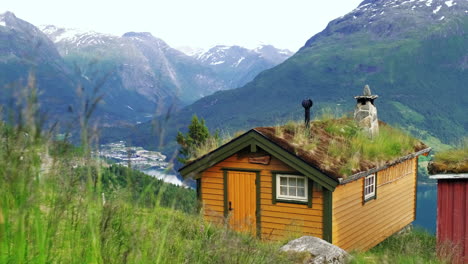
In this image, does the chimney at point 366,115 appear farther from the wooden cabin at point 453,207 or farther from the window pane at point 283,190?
the wooden cabin at point 453,207

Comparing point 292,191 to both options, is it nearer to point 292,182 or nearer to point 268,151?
point 292,182

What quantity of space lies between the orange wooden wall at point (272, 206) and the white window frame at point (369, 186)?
8.34 feet

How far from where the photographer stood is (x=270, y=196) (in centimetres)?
1372

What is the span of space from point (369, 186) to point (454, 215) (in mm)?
4807

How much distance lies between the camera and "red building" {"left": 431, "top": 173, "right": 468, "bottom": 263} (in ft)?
32.6

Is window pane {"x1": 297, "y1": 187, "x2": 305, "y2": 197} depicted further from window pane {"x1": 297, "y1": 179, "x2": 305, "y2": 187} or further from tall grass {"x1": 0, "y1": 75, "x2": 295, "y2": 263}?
tall grass {"x1": 0, "y1": 75, "x2": 295, "y2": 263}

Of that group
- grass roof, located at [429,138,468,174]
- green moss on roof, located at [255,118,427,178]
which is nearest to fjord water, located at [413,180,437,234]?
green moss on roof, located at [255,118,427,178]

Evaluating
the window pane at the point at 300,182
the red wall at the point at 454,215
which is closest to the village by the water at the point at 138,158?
the red wall at the point at 454,215

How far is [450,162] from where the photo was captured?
10023 mm

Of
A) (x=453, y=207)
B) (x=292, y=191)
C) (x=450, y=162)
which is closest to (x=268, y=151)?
(x=292, y=191)

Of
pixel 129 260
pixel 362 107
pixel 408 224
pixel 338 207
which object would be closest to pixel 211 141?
pixel 338 207

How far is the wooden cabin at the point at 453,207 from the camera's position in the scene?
9.87 meters

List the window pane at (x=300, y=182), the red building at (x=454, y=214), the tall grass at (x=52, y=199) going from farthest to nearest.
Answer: the window pane at (x=300, y=182) < the red building at (x=454, y=214) < the tall grass at (x=52, y=199)

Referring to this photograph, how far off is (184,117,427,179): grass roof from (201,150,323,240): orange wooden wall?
0.71 metres
